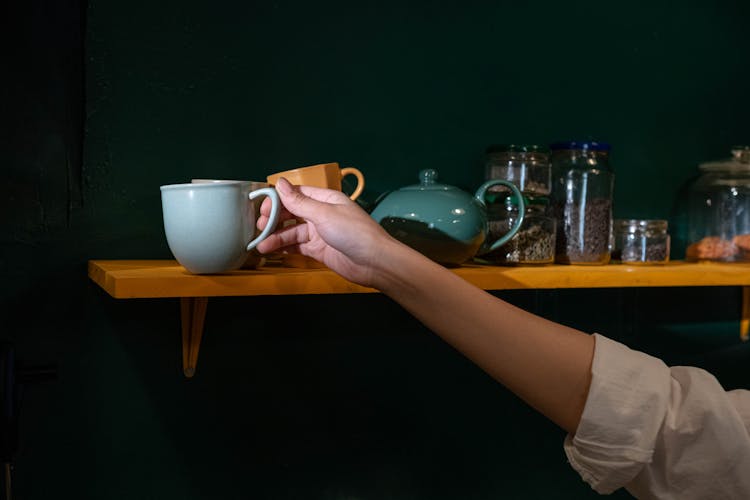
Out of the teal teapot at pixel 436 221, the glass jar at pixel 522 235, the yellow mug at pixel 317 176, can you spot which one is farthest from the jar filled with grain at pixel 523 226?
the yellow mug at pixel 317 176

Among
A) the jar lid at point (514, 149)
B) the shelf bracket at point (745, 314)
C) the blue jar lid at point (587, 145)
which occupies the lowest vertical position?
the shelf bracket at point (745, 314)

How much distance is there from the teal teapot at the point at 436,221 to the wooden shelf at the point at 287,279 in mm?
41

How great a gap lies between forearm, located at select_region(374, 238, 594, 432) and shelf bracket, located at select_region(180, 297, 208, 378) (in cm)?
45

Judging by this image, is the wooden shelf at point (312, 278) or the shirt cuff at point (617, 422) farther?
the wooden shelf at point (312, 278)

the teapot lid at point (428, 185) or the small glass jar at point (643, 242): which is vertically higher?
the teapot lid at point (428, 185)

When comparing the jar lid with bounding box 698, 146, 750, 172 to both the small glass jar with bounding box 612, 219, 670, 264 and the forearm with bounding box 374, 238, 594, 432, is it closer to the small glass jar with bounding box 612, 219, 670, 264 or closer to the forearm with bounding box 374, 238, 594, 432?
the small glass jar with bounding box 612, 219, 670, 264

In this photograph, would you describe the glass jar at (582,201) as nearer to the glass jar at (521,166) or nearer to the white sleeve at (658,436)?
the glass jar at (521,166)

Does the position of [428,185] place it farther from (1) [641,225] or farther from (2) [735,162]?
(2) [735,162]

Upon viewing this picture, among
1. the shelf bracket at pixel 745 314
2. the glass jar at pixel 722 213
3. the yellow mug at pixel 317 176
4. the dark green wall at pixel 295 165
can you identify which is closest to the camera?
the yellow mug at pixel 317 176

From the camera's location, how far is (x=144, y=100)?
1.15 m

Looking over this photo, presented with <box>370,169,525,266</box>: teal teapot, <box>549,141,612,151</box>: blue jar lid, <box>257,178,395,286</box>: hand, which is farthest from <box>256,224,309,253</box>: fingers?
<box>549,141,612,151</box>: blue jar lid

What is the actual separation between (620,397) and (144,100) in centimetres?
87

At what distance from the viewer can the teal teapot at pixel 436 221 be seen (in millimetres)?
1024

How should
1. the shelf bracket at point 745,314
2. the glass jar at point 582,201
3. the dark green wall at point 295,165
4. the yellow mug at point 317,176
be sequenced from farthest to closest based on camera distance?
the shelf bracket at point 745,314 → the glass jar at point 582,201 → the dark green wall at point 295,165 → the yellow mug at point 317,176
